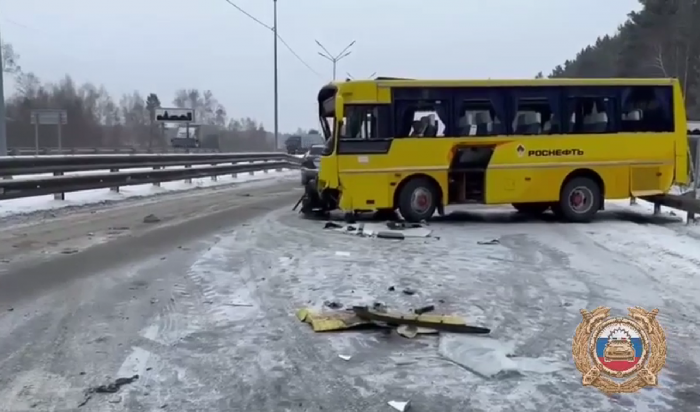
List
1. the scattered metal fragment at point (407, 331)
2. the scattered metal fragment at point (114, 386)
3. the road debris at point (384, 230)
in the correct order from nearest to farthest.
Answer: the scattered metal fragment at point (114, 386), the scattered metal fragment at point (407, 331), the road debris at point (384, 230)

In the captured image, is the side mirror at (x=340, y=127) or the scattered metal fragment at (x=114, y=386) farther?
the side mirror at (x=340, y=127)

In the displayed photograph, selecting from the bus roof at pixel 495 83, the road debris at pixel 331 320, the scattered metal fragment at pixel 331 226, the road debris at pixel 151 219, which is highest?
the bus roof at pixel 495 83

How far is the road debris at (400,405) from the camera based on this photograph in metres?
4.41

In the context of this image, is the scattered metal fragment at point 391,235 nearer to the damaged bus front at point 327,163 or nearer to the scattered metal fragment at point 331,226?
the scattered metal fragment at point 331,226

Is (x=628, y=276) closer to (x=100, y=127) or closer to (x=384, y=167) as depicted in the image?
(x=384, y=167)

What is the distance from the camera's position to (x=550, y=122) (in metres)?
14.7

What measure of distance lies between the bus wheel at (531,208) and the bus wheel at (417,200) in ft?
7.50

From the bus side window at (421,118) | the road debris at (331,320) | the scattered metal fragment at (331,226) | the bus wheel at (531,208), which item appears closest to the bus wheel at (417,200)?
the bus side window at (421,118)

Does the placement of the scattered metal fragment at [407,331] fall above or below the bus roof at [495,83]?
below

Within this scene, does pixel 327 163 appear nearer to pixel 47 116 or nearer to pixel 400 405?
pixel 400 405

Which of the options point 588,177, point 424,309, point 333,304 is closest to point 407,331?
point 424,309

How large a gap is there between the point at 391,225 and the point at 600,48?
231ft

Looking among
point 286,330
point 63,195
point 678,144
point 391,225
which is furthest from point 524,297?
point 63,195

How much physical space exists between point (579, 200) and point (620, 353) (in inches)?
427
